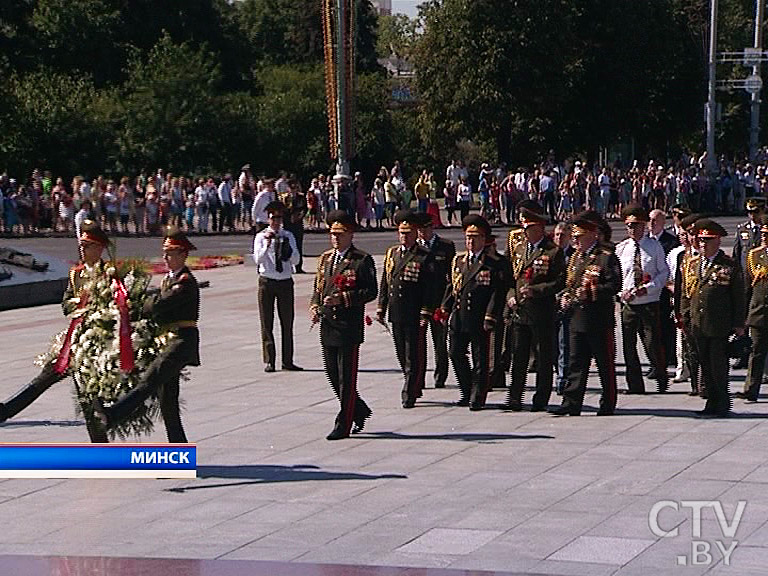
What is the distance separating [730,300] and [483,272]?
7.14 feet

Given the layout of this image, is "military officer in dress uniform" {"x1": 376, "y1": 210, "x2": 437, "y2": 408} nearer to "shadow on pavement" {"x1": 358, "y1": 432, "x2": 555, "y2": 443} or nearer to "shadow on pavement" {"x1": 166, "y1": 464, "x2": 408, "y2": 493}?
"shadow on pavement" {"x1": 358, "y1": 432, "x2": 555, "y2": 443}

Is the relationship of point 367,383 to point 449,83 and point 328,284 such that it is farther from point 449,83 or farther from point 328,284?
point 449,83

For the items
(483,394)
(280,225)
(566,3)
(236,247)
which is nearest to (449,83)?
(566,3)

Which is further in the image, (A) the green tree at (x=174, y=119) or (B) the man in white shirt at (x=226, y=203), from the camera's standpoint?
(A) the green tree at (x=174, y=119)

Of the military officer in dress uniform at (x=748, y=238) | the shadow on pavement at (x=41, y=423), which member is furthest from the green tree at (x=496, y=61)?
the shadow on pavement at (x=41, y=423)

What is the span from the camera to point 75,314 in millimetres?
11859

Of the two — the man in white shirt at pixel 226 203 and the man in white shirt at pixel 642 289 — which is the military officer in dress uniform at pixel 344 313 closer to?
the man in white shirt at pixel 642 289

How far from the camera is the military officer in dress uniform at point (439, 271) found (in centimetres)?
1493

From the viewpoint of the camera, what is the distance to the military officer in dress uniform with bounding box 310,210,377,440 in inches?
508

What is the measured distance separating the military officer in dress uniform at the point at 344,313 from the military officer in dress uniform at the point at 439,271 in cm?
168

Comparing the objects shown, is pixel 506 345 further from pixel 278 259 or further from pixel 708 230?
pixel 278 259

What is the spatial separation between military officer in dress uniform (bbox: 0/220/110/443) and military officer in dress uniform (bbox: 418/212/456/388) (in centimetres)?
363

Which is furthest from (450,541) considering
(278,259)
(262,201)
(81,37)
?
(81,37)

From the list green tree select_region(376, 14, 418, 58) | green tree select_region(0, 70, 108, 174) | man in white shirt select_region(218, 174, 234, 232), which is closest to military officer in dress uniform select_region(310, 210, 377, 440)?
man in white shirt select_region(218, 174, 234, 232)
